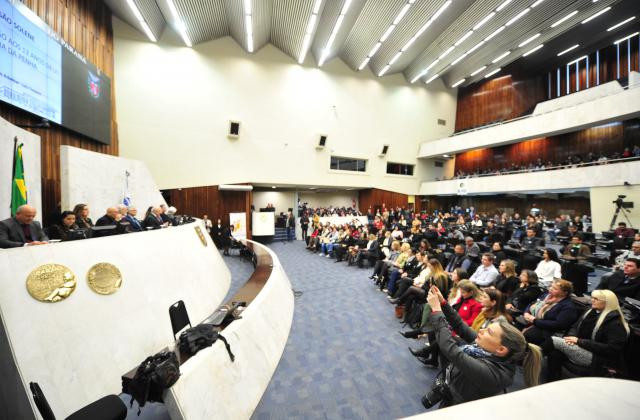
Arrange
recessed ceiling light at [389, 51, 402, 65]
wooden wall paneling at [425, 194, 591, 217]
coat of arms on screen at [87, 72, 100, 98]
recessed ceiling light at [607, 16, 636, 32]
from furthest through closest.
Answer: recessed ceiling light at [389, 51, 402, 65], wooden wall paneling at [425, 194, 591, 217], recessed ceiling light at [607, 16, 636, 32], coat of arms on screen at [87, 72, 100, 98]

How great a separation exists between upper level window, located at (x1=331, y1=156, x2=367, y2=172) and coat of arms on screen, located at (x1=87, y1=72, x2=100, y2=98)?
1044 cm

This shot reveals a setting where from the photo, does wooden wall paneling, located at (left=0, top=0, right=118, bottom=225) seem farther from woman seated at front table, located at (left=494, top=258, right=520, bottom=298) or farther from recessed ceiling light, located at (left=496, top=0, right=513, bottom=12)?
recessed ceiling light, located at (left=496, top=0, right=513, bottom=12)

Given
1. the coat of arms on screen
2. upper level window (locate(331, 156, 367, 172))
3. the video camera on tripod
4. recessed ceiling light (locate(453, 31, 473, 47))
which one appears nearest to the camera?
the coat of arms on screen

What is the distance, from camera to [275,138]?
→ 44.4ft

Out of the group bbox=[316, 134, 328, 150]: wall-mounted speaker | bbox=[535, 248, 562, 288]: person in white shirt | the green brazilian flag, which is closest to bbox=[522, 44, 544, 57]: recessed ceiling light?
bbox=[316, 134, 328, 150]: wall-mounted speaker

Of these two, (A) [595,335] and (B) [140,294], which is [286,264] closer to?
(B) [140,294]

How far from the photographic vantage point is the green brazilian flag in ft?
12.4

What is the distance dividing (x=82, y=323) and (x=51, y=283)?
454 millimetres

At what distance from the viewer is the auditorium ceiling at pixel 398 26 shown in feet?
33.1

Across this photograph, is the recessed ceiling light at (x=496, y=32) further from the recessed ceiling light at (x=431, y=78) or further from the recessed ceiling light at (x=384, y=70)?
the recessed ceiling light at (x=384, y=70)

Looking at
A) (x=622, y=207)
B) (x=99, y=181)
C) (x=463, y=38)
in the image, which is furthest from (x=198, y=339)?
(x=463, y=38)

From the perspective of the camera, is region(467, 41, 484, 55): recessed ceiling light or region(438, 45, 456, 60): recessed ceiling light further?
region(438, 45, 456, 60): recessed ceiling light

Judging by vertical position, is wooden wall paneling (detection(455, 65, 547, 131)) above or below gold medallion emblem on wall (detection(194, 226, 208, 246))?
above

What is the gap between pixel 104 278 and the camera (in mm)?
2842
